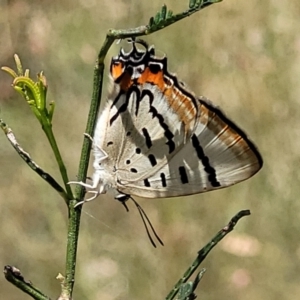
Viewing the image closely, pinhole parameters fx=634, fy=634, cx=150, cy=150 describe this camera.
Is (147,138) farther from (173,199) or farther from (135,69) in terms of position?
(173,199)

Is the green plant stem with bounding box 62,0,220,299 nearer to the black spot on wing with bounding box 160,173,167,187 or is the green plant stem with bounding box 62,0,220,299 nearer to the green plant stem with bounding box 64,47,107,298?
the green plant stem with bounding box 64,47,107,298

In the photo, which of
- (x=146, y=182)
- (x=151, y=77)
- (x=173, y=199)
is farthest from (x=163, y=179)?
(x=173, y=199)

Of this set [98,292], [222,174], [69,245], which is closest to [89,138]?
[69,245]

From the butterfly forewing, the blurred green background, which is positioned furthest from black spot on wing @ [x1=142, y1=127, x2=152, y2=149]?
the blurred green background

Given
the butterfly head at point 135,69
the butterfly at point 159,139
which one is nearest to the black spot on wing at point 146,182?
the butterfly at point 159,139

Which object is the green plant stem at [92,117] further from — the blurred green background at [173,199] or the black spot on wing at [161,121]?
the blurred green background at [173,199]
